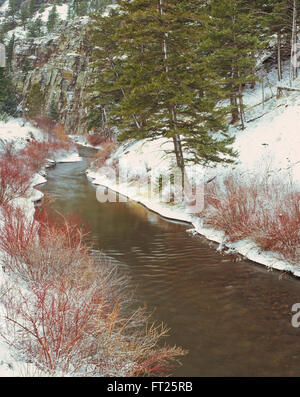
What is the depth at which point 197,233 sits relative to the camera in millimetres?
11430

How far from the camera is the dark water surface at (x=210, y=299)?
4.74 metres

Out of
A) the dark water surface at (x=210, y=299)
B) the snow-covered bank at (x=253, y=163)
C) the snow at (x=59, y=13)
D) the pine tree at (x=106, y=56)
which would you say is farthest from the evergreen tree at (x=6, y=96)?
the snow at (x=59, y=13)

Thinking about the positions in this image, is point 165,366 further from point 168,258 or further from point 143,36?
point 143,36

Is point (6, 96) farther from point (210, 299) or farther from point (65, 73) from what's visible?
point (210, 299)

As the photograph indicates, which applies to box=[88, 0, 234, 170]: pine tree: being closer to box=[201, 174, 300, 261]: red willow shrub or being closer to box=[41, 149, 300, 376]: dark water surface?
box=[201, 174, 300, 261]: red willow shrub

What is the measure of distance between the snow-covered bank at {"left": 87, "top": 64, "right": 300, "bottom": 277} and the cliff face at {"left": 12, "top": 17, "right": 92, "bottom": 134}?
192 ft

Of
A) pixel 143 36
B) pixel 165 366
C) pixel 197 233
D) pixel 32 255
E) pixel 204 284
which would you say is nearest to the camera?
pixel 165 366

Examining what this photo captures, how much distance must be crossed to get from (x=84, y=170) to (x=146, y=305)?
86.6 feet

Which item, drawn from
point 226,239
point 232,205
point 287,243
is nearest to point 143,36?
point 232,205

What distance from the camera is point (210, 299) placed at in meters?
6.64

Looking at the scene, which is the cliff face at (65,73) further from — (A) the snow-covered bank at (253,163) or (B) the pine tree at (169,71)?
(B) the pine tree at (169,71)

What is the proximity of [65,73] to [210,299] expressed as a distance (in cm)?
8346

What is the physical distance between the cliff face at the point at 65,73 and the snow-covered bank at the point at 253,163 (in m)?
58.6

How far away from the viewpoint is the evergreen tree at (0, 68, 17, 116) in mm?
47150
